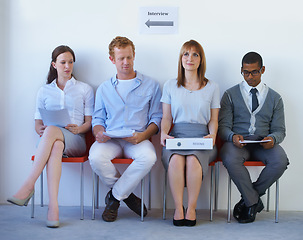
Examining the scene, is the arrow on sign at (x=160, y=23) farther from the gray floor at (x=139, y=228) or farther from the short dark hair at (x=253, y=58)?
the gray floor at (x=139, y=228)

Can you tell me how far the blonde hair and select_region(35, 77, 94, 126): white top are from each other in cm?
38

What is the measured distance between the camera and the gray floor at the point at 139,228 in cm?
275

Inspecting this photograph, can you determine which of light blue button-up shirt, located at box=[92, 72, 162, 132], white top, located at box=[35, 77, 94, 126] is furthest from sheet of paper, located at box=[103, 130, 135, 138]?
white top, located at box=[35, 77, 94, 126]

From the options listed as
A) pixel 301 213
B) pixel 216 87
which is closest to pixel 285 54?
pixel 216 87

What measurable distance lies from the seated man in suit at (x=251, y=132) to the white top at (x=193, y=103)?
6.6 inches

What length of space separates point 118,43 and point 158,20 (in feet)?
1.55

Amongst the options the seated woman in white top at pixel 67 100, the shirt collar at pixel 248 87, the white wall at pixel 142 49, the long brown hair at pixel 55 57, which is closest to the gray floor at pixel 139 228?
the white wall at pixel 142 49

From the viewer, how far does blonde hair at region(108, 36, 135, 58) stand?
3.36 m

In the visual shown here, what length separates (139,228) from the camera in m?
2.95

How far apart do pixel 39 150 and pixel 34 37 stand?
3.78 feet

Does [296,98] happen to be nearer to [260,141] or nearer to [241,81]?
[241,81]

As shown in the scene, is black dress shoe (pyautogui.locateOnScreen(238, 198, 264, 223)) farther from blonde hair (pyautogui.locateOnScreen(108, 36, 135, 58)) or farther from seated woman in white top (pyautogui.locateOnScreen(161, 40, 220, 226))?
blonde hair (pyautogui.locateOnScreen(108, 36, 135, 58))

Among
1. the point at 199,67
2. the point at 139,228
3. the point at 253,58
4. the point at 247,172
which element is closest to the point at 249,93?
the point at 253,58

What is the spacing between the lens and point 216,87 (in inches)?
132
